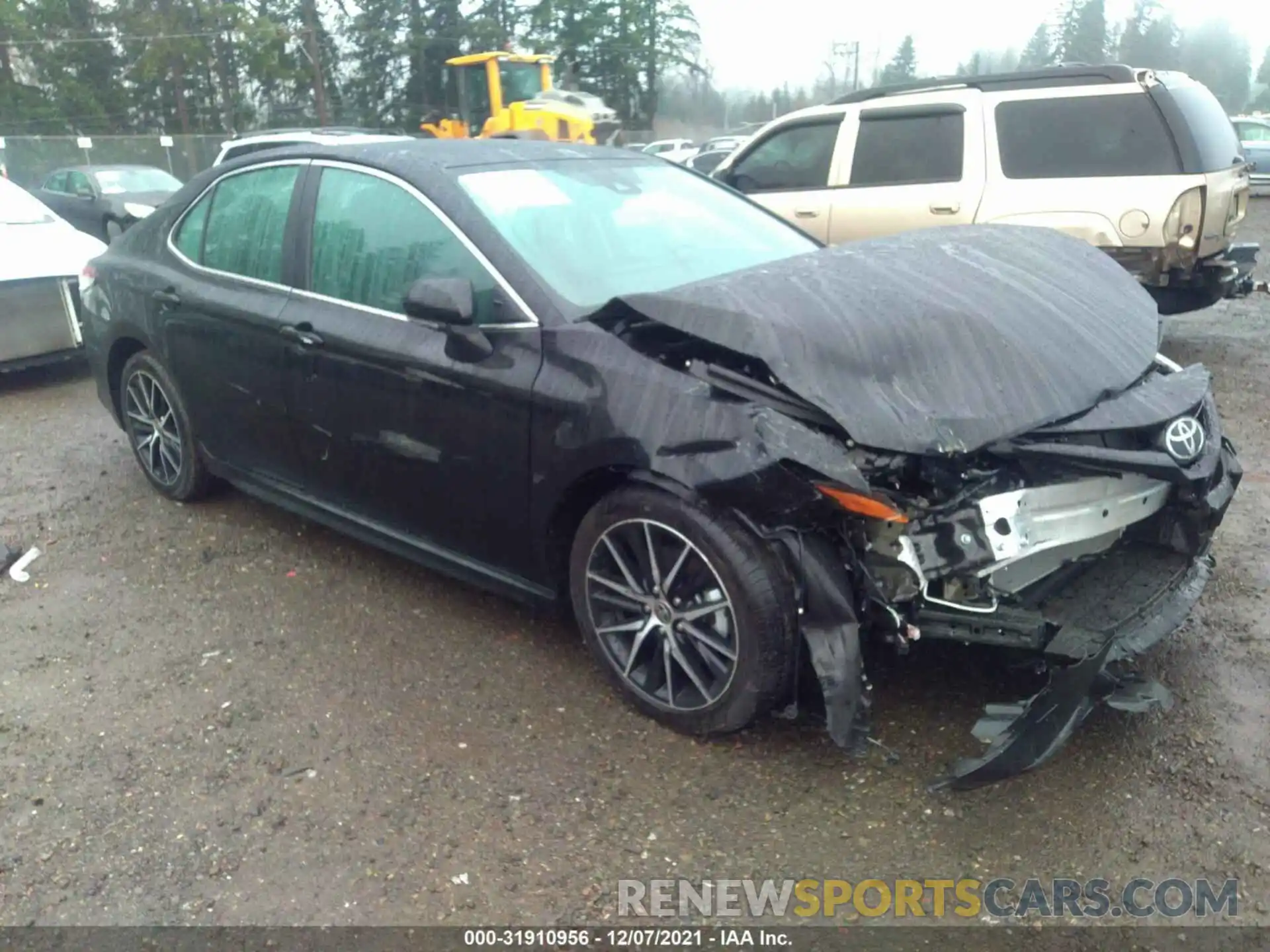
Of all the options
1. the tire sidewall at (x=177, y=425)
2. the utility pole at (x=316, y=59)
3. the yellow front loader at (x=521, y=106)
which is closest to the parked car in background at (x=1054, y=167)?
the tire sidewall at (x=177, y=425)

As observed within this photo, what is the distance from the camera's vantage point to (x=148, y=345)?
4.91 meters

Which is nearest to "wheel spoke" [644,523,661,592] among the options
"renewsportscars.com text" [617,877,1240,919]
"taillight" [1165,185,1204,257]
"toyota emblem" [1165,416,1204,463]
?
"renewsportscars.com text" [617,877,1240,919]

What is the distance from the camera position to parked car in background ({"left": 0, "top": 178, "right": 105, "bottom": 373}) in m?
7.41

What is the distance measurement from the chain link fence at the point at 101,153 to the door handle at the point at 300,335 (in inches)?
1015

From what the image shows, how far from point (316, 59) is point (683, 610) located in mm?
36803

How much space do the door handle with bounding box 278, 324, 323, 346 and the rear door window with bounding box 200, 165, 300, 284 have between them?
0.28 meters

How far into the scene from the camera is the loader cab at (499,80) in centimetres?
1878

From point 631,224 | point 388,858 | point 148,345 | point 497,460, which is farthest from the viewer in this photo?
point 148,345

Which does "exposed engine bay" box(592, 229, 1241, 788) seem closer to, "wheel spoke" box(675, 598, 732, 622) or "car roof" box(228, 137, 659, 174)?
"wheel spoke" box(675, 598, 732, 622)

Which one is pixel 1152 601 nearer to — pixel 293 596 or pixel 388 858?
pixel 388 858

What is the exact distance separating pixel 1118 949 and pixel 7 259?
7997 mm

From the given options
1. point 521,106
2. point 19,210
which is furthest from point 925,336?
point 521,106

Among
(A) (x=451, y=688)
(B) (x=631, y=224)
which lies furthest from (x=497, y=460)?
(B) (x=631, y=224)

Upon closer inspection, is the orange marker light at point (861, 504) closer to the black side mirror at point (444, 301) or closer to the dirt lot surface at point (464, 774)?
the dirt lot surface at point (464, 774)
